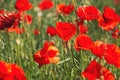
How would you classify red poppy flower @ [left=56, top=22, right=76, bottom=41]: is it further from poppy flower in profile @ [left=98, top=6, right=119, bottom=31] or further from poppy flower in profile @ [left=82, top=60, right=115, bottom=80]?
poppy flower in profile @ [left=98, top=6, right=119, bottom=31]

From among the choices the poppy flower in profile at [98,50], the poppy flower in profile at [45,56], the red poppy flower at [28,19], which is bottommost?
the poppy flower in profile at [45,56]

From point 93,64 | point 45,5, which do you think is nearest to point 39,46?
point 45,5

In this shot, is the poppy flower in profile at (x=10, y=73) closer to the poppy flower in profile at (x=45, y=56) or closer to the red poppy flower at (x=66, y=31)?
the poppy flower in profile at (x=45, y=56)

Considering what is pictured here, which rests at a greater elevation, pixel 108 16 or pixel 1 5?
pixel 1 5

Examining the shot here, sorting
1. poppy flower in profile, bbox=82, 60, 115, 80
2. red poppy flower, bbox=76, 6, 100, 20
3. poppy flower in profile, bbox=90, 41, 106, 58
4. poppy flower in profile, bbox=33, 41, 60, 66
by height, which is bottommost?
poppy flower in profile, bbox=82, 60, 115, 80

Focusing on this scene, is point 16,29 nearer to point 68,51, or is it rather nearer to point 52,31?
point 52,31

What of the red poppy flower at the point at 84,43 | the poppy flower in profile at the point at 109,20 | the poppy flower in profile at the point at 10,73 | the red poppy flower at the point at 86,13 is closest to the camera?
the poppy flower in profile at the point at 10,73

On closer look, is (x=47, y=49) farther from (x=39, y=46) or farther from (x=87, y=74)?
(x=39, y=46)

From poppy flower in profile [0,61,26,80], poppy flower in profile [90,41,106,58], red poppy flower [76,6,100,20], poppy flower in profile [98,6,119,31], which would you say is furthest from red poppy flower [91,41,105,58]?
poppy flower in profile [98,6,119,31]

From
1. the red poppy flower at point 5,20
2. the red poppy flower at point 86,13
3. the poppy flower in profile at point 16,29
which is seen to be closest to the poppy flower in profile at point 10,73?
the red poppy flower at point 5,20
